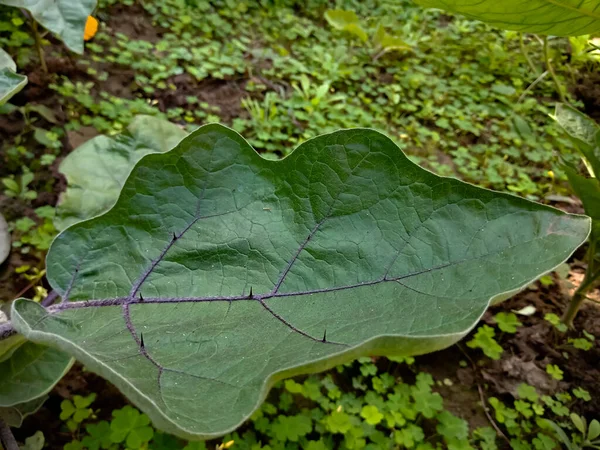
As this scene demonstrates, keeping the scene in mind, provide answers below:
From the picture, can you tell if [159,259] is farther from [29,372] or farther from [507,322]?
[507,322]

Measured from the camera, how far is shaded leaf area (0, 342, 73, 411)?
733mm

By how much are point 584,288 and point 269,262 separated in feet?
3.60

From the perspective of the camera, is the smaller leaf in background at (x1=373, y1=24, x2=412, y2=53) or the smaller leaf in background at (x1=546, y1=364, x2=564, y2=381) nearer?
the smaller leaf in background at (x1=546, y1=364, x2=564, y2=381)

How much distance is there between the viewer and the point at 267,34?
269 centimetres

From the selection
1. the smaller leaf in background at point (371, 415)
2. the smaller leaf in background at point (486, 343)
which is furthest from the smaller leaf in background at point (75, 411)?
the smaller leaf in background at point (486, 343)

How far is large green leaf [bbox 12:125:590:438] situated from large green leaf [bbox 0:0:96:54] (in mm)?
467

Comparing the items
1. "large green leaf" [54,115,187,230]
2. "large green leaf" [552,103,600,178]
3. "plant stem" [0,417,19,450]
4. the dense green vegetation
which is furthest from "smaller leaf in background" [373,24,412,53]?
"plant stem" [0,417,19,450]

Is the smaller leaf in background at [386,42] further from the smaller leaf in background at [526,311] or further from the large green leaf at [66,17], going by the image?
the large green leaf at [66,17]

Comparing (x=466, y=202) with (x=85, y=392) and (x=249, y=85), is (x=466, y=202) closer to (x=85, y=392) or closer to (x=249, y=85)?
(x=85, y=392)

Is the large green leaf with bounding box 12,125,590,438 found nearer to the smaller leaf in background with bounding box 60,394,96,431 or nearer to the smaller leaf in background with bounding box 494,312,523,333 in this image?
the smaller leaf in background with bounding box 60,394,96,431

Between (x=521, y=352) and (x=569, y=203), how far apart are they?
866 mm

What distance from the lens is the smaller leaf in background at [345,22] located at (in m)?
2.74

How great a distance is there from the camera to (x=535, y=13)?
2.65 ft

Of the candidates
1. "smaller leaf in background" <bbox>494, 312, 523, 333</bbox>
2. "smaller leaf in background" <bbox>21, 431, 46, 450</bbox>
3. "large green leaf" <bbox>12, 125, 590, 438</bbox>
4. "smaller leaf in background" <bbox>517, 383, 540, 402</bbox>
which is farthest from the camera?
"smaller leaf in background" <bbox>494, 312, 523, 333</bbox>
